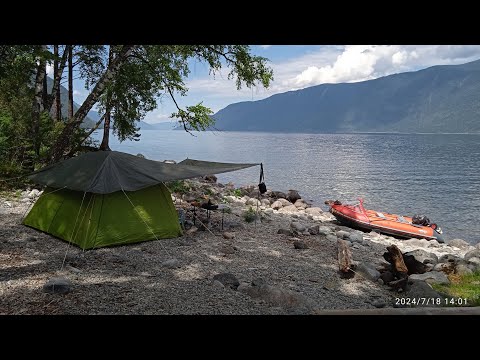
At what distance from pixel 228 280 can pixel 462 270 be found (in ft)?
19.8

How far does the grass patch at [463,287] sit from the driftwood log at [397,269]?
60 centimetres

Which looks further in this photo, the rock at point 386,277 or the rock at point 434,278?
the rock at point 434,278

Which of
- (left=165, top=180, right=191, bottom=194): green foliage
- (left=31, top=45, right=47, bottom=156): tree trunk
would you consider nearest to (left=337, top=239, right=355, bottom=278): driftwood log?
(left=165, top=180, right=191, bottom=194): green foliage

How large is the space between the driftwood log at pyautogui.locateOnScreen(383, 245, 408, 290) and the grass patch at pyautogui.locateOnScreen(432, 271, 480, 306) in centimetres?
60

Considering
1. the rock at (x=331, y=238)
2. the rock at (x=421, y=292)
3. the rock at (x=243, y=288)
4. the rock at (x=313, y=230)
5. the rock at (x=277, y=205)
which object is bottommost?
the rock at (x=277, y=205)

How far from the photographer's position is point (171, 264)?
7418 mm

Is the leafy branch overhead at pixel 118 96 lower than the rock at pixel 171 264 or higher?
higher

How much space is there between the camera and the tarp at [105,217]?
840 cm

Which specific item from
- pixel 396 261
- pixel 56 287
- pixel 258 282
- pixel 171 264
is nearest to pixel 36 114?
pixel 171 264

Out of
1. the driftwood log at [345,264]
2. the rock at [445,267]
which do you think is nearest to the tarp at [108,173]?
the driftwood log at [345,264]

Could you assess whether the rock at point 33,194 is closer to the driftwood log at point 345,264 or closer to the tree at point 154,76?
the tree at point 154,76

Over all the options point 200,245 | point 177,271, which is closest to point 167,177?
point 200,245

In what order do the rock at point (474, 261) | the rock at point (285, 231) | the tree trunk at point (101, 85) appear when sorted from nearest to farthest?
the rock at point (474, 261) → the rock at point (285, 231) → the tree trunk at point (101, 85)
